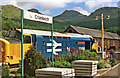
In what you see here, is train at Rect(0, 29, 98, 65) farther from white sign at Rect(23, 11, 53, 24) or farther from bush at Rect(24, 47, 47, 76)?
white sign at Rect(23, 11, 53, 24)

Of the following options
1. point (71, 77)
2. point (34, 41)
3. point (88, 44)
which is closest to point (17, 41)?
point (34, 41)

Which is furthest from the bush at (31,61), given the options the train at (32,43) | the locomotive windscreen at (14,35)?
the locomotive windscreen at (14,35)

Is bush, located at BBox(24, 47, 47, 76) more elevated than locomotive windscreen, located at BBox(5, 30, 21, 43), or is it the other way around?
locomotive windscreen, located at BBox(5, 30, 21, 43)

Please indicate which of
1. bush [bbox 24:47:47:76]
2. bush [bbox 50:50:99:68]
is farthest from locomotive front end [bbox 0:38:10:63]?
bush [bbox 24:47:47:76]

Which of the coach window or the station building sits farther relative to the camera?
the station building

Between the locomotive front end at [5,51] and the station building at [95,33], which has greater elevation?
the station building at [95,33]

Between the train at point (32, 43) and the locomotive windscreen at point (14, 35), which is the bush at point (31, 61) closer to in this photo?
the train at point (32, 43)

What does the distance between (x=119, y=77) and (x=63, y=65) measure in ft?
9.22

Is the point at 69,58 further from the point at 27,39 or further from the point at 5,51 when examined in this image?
the point at 5,51

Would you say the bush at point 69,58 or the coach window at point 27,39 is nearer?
the bush at point 69,58

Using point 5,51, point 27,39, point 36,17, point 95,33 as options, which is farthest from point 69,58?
point 95,33

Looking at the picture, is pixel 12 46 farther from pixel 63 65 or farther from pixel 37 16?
pixel 37 16

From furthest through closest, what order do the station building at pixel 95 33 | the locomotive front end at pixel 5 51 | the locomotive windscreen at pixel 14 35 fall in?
the station building at pixel 95 33 → the locomotive windscreen at pixel 14 35 → the locomotive front end at pixel 5 51

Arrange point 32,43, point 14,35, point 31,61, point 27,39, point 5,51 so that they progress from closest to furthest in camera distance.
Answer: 1. point 31,61
2. point 5,51
3. point 27,39
4. point 14,35
5. point 32,43
